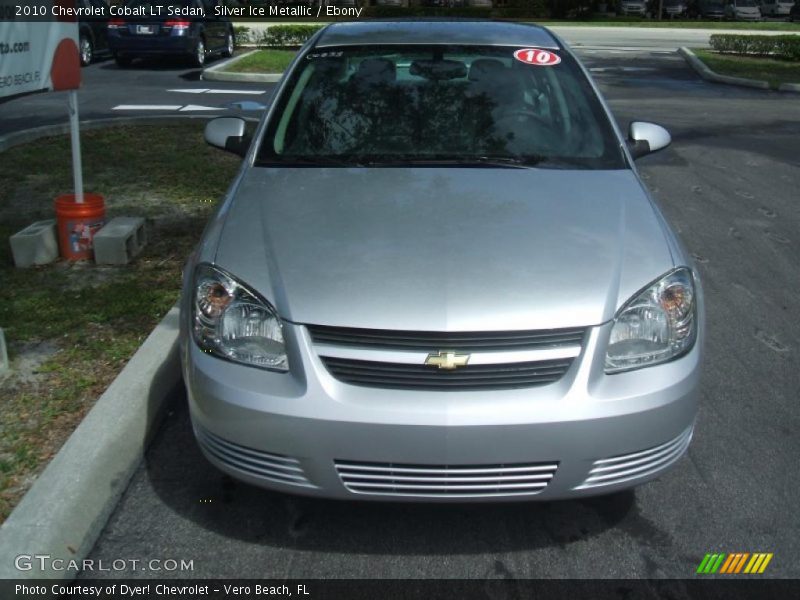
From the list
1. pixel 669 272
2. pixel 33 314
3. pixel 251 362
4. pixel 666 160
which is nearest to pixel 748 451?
pixel 669 272

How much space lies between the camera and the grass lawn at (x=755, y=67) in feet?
62.9

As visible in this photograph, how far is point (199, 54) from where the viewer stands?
65.4 ft

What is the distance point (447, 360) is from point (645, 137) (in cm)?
231

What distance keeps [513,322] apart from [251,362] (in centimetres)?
84

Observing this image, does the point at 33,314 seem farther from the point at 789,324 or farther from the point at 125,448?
the point at 789,324

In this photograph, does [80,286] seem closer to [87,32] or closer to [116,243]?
[116,243]

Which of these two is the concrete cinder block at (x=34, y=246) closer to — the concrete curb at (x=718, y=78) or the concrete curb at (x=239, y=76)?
the concrete curb at (x=239, y=76)

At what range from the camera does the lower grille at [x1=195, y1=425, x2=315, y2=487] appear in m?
2.93

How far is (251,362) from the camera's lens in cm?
297

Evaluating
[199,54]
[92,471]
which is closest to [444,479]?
[92,471]

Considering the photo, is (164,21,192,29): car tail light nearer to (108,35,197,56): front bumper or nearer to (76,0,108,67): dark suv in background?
(108,35,197,56): front bumper

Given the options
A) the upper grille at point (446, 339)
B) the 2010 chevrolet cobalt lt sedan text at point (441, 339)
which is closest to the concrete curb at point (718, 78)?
the 2010 chevrolet cobalt lt sedan text at point (441, 339)

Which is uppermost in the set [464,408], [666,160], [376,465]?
[464,408]

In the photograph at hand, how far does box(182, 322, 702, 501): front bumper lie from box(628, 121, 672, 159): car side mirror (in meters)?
1.91
